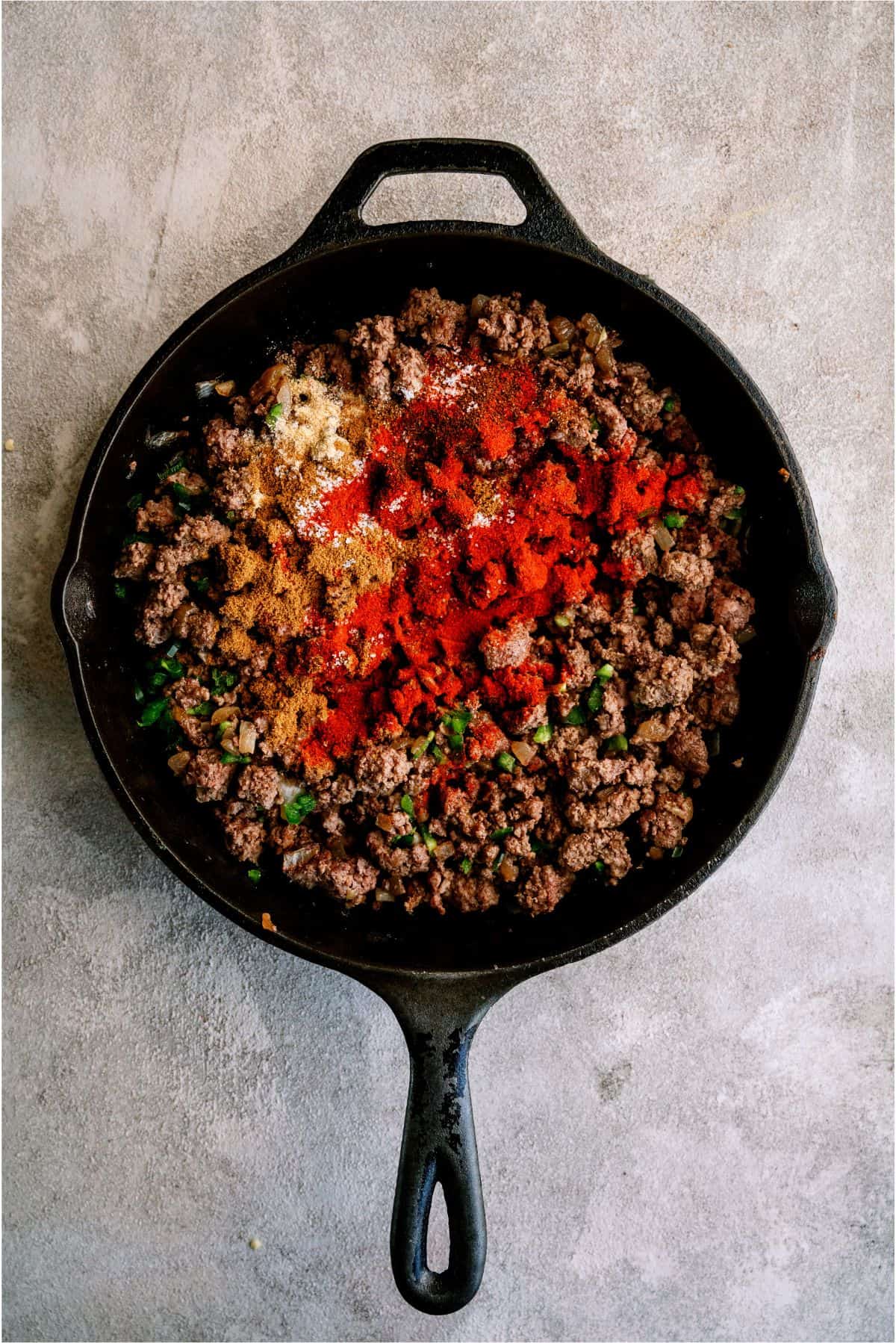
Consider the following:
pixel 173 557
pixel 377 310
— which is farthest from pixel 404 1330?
pixel 377 310

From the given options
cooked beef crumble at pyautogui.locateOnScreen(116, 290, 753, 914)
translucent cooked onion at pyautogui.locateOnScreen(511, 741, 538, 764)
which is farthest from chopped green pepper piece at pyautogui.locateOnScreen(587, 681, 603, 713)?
translucent cooked onion at pyautogui.locateOnScreen(511, 741, 538, 764)

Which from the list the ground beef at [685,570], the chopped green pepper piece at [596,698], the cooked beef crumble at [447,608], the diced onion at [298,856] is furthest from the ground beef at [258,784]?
the ground beef at [685,570]

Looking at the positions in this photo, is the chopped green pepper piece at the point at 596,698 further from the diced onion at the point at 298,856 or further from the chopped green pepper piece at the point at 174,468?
the chopped green pepper piece at the point at 174,468

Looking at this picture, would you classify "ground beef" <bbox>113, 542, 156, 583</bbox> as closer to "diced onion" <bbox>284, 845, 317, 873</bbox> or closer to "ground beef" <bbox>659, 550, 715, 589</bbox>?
"diced onion" <bbox>284, 845, 317, 873</bbox>

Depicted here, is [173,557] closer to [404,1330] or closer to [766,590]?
[766,590]

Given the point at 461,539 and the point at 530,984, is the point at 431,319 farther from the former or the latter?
the point at 530,984


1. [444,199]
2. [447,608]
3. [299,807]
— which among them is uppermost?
[444,199]

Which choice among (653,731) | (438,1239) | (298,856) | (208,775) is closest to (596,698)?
(653,731)
